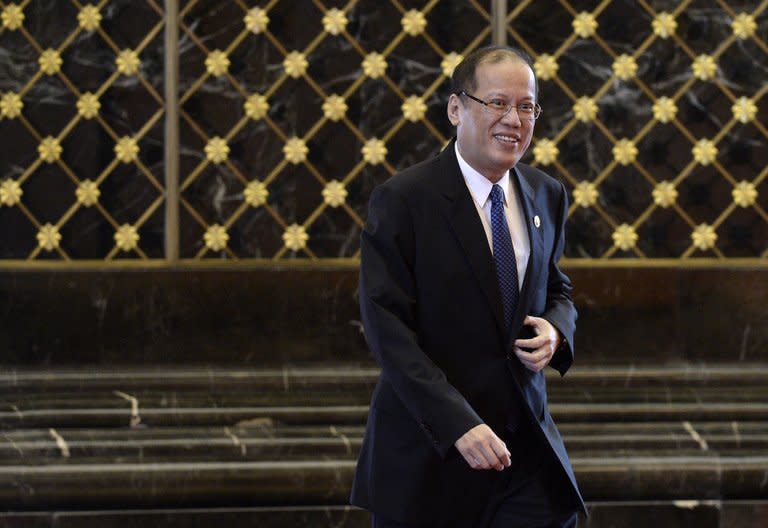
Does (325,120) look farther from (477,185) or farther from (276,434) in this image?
(477,185)

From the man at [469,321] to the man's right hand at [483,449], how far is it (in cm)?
12

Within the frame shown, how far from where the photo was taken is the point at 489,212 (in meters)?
2.52

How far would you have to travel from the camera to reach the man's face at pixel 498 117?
7.86ft

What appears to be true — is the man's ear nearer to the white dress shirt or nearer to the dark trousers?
the white dress shirt

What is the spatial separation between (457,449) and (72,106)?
9.35ft

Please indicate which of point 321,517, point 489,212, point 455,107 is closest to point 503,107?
point 455,107

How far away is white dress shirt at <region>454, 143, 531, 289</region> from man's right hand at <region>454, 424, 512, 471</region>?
0.37 metres

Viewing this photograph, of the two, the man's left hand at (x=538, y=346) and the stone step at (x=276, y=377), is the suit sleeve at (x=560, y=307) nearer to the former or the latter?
the man's left hand at (x=538, y=346)

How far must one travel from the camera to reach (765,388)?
4.67 m

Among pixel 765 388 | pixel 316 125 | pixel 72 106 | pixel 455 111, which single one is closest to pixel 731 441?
pixel 765 388

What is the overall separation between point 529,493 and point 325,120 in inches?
99.1

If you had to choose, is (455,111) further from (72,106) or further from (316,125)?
(72,106)

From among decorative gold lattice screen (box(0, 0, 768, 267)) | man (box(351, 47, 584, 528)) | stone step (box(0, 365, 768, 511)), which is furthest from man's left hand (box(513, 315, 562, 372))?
decorative gold lattice screen (box(0, 0, 768, 267))

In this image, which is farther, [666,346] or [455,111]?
[666,346]
